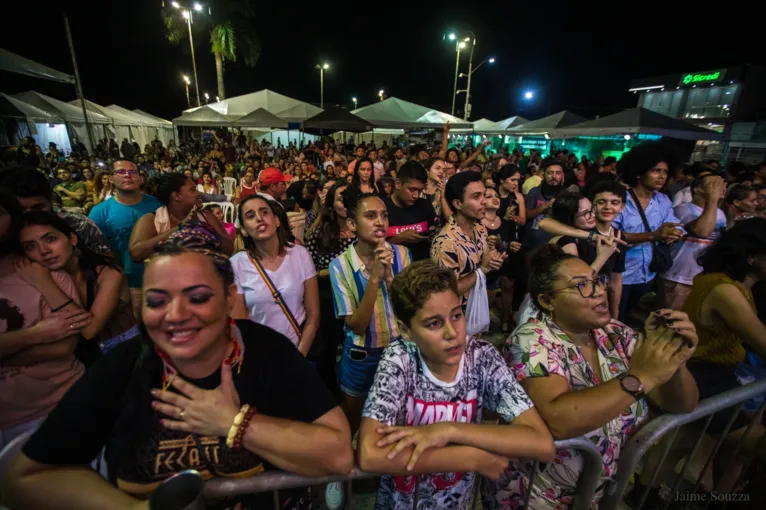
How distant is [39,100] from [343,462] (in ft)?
85.2

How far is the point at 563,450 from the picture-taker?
1.92 metres

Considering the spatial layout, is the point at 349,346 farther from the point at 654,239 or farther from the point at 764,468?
the point at 654,239

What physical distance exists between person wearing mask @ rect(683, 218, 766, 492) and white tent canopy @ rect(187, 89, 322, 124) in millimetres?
14690

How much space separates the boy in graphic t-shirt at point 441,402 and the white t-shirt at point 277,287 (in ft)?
4.14

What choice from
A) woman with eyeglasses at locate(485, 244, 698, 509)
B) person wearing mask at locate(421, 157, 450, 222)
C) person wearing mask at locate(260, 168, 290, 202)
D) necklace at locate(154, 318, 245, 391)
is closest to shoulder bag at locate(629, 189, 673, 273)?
woman with eyeglasses at locate(485, 244, 698, 509)

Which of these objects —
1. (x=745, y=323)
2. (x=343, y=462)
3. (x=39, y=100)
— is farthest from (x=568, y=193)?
(x=39, y=100)

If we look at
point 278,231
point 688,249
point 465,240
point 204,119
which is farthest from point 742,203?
point 204,119

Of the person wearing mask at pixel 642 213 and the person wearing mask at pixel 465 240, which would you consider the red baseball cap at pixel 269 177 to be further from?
the person wearing mask at pixel 642 213

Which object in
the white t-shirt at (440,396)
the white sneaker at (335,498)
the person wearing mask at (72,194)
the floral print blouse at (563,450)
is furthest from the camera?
the person wearing mask at (72,194)

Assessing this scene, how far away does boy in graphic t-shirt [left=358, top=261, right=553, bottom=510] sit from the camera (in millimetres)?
1563

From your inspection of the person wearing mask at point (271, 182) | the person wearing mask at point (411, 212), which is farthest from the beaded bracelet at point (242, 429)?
the person wearing mask at point (271, 182)

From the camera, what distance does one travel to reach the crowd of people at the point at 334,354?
4.51 ft

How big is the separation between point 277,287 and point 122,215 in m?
2.57

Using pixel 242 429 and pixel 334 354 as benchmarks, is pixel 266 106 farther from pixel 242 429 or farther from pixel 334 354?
pixel 242 429
